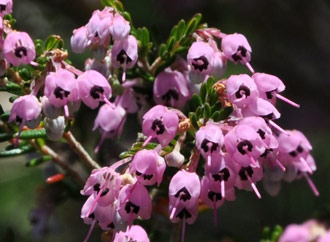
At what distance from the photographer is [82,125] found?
2.25 meters

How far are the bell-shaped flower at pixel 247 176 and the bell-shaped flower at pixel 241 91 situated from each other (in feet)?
0.41

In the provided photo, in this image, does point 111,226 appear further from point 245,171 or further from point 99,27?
point 99,27

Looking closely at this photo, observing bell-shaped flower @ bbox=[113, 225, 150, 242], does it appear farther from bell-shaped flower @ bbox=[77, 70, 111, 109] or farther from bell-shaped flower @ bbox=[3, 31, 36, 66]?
bell-shaped flower @ bbox=[3, 31, 36, 66]

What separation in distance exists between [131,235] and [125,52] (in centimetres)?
39

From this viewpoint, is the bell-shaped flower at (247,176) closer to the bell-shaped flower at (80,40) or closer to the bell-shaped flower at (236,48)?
the bell-shaped flower at (236,48)

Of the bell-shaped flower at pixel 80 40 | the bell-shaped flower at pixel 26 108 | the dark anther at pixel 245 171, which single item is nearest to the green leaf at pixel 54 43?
the bell-shaped flower at pixel 80 40

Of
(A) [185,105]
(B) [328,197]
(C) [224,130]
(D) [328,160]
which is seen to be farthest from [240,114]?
(D) [328,160]

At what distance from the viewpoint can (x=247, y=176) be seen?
57.6 inches

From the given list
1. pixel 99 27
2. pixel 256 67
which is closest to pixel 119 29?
pixel 99 27

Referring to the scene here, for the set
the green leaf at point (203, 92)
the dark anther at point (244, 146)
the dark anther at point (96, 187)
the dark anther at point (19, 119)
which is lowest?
the dark anther at point (96, 187)

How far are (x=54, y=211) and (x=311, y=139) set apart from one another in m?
1.61

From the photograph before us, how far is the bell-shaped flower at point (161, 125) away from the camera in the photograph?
1.46 metres

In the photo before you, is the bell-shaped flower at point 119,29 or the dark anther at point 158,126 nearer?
the dark anther at point 158,126

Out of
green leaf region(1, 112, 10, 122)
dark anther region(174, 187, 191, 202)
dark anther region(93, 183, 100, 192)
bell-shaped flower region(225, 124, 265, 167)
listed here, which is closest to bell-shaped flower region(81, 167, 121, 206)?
dark anther region(93, 183, 100, 192)
